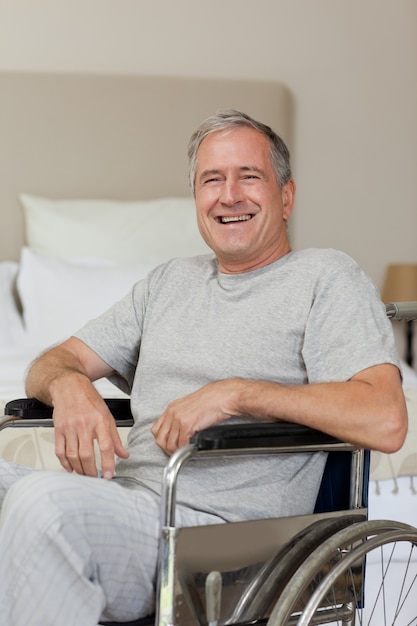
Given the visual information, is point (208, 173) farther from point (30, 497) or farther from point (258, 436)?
point (30, 497)

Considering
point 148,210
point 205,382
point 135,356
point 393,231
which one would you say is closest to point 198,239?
point 148,210

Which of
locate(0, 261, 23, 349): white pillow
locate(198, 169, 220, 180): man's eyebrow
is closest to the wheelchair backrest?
locate(198, 169, 220, 180): man's eyebrow

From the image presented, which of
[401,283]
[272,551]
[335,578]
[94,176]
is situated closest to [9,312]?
[94,176]

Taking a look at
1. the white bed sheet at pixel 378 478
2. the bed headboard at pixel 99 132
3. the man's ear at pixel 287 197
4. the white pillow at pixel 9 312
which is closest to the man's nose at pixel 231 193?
the man's ear at pixel 287 197

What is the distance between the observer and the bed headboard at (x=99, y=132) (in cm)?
427

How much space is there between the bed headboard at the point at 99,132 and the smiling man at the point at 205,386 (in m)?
2.37

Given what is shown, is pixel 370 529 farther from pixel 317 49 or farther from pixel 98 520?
pixel 317 49

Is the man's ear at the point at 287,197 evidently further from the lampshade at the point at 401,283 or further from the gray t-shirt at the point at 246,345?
the lampshade at the point at 401,283

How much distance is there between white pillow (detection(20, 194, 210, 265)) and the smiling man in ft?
6.80

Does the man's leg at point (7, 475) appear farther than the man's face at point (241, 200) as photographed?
No

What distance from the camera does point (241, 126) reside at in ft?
6.41

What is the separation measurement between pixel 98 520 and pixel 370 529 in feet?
1.51

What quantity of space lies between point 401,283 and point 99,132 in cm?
157

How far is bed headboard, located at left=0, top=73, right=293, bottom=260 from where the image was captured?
4.27m
